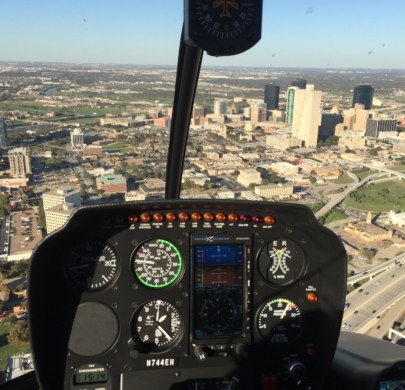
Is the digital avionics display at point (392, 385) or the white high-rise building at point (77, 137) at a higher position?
the white high-rise building at point (77, 137)

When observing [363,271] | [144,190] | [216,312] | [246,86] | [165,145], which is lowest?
[363,271]

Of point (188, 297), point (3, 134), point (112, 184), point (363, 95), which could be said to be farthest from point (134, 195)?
point (363, 95)

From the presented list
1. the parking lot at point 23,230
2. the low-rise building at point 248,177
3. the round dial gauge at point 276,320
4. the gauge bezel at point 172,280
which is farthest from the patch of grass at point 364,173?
the parking lot at point 23,230

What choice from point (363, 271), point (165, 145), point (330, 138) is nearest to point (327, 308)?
point (363, 271)

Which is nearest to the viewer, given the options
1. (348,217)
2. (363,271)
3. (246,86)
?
(363,271)

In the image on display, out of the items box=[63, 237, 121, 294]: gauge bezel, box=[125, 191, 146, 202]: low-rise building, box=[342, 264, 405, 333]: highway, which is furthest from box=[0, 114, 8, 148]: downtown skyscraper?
box=[342, 264, 405, 333]: highway

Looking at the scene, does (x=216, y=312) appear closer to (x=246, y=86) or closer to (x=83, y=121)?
(x=83, y=121)

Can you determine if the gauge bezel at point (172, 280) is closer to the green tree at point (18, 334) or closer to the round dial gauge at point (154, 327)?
the round dial gauge at point (154, 327)

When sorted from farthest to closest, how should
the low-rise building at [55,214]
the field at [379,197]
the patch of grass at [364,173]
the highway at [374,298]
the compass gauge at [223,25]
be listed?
1. the patch of grass at [364,173]
2. the field at [379,197]
3. the highway at [374,298]
4. the low-rise building at [55,214]
5. the compass gauge at [223,25]
